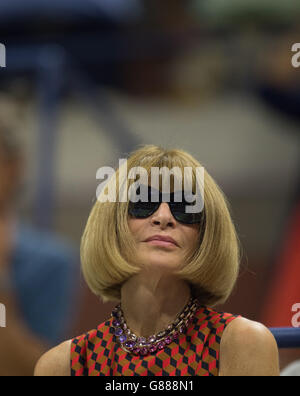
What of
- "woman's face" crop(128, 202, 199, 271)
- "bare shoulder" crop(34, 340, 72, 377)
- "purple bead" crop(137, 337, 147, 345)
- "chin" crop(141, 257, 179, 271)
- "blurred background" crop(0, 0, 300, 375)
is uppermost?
"blurred background" crop(0, 0, 300, 375)

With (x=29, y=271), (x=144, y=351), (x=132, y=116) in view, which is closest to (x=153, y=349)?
(x=144, y=351)

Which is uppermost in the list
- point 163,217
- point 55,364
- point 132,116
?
point 132,116

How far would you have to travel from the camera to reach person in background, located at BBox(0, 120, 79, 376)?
94cm

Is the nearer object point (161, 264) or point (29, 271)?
point (161, 264)

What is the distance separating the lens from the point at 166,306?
0.55 meters

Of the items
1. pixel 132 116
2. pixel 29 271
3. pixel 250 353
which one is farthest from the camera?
pixel 132 116

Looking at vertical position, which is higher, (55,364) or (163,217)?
(163,217)

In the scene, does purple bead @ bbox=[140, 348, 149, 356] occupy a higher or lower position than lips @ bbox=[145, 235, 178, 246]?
lower

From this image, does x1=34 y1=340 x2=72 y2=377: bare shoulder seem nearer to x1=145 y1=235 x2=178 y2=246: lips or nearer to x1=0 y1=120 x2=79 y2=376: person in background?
x1=145 y1=235 x2=178 y2=246: lips

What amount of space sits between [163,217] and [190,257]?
0.04 meters

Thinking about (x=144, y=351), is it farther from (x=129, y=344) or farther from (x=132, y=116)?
(x=132, y=116)

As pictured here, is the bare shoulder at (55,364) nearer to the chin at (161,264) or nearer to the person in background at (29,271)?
the chin at (161,264)

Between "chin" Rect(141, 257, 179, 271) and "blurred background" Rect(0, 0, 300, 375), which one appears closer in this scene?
"chin" Rect(141, 257, 179, 271)

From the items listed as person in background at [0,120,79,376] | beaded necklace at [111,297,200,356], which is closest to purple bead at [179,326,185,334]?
beaded necklace at [111,297,200,356]
